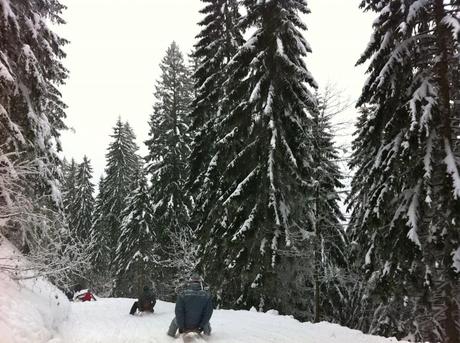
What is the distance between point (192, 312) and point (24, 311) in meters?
3.36

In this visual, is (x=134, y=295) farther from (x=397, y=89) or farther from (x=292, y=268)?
(x=397, y=89)

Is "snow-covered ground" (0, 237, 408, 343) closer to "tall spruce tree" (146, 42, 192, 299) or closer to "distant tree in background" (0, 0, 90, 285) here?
"distant tree in background" (0, 0, 90, 285)

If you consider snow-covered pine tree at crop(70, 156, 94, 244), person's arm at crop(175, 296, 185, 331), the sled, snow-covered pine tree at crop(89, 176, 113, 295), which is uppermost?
snow-covered pine tree at crop(70, 156, 94, 244)

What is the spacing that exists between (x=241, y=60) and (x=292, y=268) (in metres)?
8.67

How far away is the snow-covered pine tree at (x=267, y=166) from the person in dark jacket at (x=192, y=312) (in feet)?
23.6

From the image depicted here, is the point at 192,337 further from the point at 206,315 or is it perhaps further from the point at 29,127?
the point at 29,127

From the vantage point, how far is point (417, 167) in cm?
1016

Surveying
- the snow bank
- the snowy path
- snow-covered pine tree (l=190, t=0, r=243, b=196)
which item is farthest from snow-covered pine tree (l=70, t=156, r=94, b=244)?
the snow bank

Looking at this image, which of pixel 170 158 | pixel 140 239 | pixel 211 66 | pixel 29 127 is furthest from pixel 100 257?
pixel 29 127

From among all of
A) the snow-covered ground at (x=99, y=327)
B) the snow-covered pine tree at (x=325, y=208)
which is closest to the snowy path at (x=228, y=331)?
the snow-covered ground at (x=99, y=327)

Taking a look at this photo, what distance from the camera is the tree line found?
10180 millimetres

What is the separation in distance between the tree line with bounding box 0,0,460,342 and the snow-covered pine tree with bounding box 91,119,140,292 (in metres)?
9.02

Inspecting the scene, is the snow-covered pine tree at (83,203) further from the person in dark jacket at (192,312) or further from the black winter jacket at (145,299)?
the person in dark jacket at (192,312)

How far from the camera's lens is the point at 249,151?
18.3m
